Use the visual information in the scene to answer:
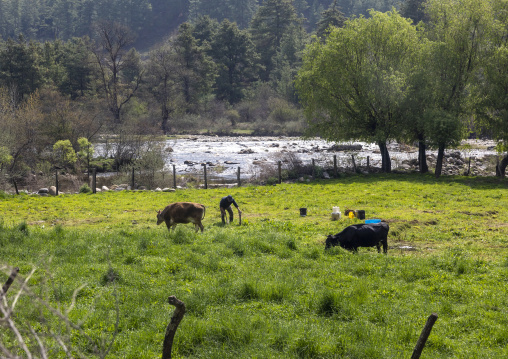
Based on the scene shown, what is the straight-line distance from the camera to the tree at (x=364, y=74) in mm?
31953

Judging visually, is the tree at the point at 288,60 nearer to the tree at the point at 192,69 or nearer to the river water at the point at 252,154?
the tree at the point at 192,69

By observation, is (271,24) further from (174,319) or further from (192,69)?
(174,319)

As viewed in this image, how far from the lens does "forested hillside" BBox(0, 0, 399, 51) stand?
16762cm

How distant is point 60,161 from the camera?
→ 36.2 m

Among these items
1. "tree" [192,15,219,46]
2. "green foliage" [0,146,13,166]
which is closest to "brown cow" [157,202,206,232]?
"green foliage" [0,146,13,166]

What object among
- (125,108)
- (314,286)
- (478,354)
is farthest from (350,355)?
(125,108)

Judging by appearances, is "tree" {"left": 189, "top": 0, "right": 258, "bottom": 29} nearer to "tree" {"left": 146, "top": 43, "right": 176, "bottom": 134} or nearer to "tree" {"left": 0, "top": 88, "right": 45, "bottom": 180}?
"tree" {"left": 146, "top": 43, "right": 176, "bottom": 134}

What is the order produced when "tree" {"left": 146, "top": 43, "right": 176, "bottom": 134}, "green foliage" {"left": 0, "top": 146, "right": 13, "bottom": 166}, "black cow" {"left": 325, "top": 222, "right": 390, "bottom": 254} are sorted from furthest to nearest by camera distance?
"tree" {"left": 146, "top": 43, "right": 176, "bottom": 134} → "green foliage" {"left": 0, "top": 146, "right": 13, "bottom": 166} → "black cow" {"left": 325, "top": 222, "right": 390, "bottom": 254}

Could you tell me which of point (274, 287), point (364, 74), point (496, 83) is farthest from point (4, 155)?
point (496, 83)

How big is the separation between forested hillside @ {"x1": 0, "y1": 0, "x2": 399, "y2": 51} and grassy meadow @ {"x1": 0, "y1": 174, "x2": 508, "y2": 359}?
15798cm

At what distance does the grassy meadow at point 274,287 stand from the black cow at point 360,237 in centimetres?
33

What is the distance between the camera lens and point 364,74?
31.5 m

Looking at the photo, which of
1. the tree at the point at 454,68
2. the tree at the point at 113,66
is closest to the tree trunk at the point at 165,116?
the tree at the point at 113,66

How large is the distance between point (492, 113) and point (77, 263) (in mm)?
27974
